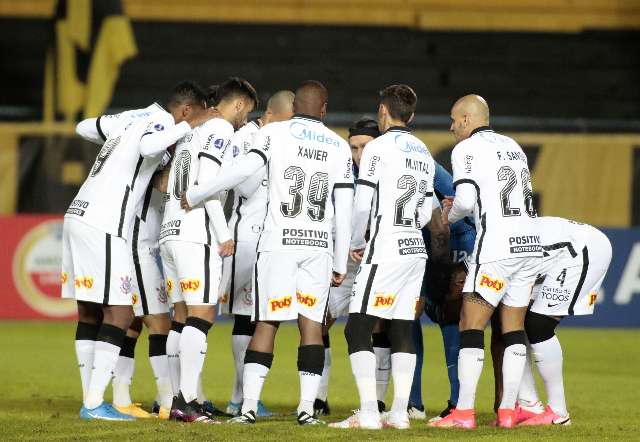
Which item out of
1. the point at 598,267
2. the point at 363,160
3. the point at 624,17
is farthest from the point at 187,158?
the point at 624,17

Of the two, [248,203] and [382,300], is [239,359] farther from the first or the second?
[382,300]

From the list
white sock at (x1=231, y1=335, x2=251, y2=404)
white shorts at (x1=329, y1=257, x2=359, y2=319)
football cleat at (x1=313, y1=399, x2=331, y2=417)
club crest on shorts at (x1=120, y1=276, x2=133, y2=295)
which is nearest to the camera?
club crest on shorts at (x1=120, y1=276, x2=133, y2=295)

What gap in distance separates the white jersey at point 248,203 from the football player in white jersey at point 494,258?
4.37 feet

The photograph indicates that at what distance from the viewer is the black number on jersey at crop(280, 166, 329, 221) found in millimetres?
7926

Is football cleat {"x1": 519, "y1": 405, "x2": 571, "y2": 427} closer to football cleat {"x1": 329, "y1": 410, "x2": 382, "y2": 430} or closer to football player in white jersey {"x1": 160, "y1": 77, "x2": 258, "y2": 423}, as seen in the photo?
football cleat {"x1": 329, "y1": 410, "x2": 382, "y2": 430}

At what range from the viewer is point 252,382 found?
787cm

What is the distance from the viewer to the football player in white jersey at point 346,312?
8742 mm

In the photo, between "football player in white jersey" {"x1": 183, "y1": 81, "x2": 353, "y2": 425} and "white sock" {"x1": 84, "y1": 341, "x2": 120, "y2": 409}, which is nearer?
"football player in white jersey" {"x1": 183, "y1": 81, "x2": 353, "y2": 425}

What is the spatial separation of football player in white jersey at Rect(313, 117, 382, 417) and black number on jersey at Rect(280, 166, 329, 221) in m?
1.02

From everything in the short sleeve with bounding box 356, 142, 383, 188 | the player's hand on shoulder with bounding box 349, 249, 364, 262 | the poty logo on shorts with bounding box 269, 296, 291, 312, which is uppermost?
the short sleeve with bounding box 356, 142, 383, 188

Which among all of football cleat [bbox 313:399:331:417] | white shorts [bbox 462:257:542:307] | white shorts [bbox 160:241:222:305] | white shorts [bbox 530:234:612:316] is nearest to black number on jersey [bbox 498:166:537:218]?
white shorts [bbox 462:257:542:307]

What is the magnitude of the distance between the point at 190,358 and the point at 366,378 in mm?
1101

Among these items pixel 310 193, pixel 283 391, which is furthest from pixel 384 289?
pixel 283 391

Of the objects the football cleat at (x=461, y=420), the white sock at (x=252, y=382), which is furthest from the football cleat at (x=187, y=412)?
the football cleat at (x=461, y=420)
